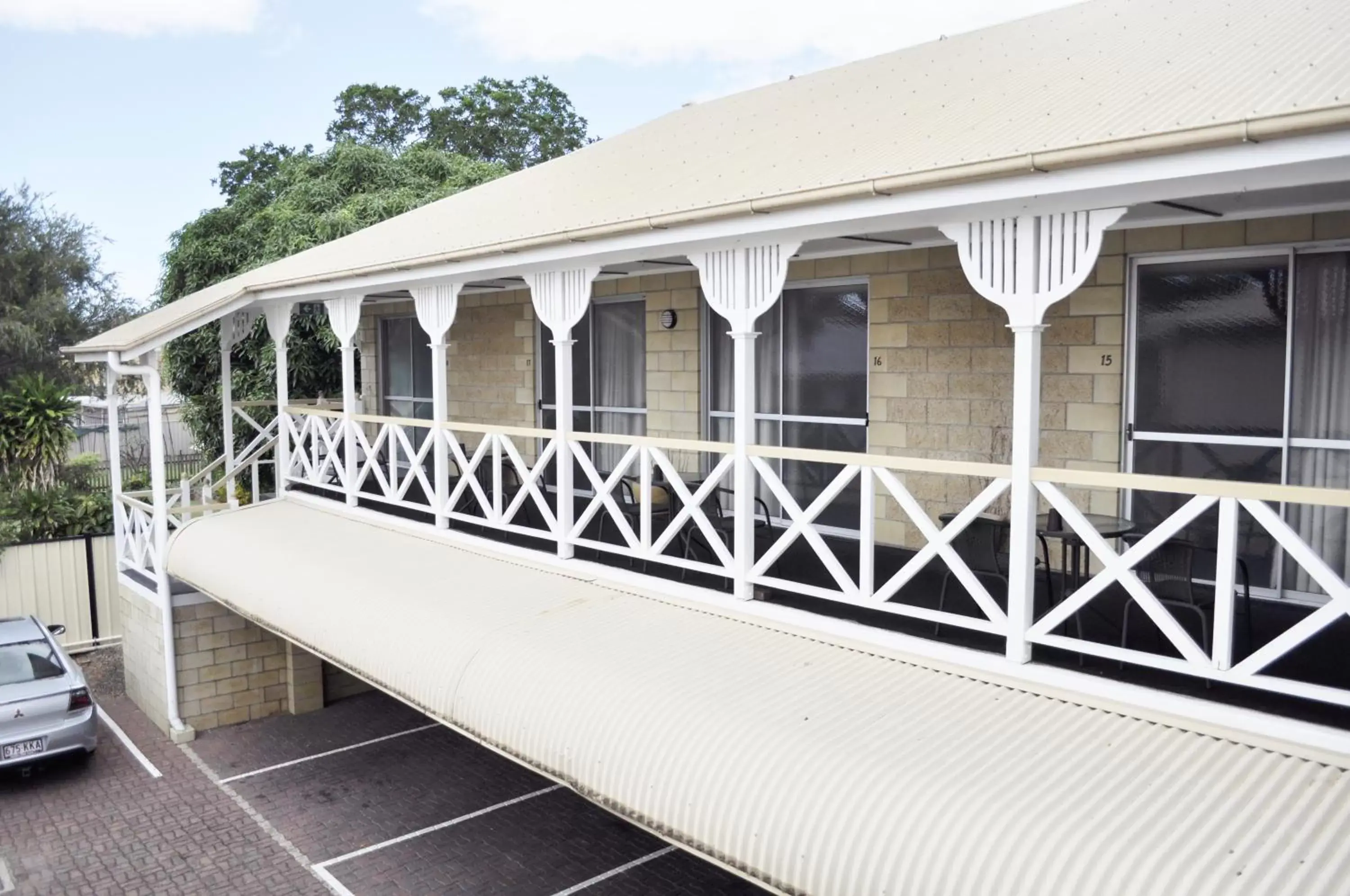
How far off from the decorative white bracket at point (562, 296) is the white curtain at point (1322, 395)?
177 inches

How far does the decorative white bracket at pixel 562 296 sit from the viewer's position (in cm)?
758

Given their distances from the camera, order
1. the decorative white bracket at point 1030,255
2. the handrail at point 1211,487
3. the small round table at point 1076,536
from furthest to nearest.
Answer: the small round table at point 1076,536 < the decorative white bracket at point 1030,255 < the handrail at point 1211,487

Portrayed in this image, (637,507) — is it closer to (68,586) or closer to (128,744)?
(128,744)

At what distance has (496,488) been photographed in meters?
8.66

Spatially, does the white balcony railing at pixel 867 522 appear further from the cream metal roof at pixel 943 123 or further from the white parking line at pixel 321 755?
the white parking line at pixel 321 755

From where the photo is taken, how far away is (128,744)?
12305 mm

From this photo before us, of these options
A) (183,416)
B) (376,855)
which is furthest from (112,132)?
(376,855)

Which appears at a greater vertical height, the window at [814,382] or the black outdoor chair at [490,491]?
the window at [814,382]

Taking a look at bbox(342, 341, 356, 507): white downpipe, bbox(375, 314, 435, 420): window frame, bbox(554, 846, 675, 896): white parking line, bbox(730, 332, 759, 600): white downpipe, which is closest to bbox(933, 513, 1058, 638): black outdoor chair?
bbox(730, 332, 759, 600): white downpipe

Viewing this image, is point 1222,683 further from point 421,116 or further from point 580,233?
point 421,116

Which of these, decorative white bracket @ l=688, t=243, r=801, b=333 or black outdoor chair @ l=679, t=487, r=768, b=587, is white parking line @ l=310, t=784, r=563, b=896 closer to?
black outdoor chair @ l=679, t=487, r=768, b=587

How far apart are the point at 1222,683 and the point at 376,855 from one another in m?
7.23

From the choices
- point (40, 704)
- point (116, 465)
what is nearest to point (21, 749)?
point (40, 704)

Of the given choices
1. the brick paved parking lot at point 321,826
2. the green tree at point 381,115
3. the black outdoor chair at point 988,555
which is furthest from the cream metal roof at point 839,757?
the green tree at point 381,115
